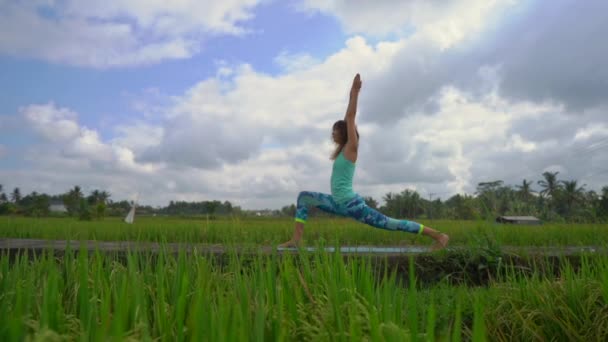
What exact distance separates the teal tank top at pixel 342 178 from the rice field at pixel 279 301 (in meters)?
1.08

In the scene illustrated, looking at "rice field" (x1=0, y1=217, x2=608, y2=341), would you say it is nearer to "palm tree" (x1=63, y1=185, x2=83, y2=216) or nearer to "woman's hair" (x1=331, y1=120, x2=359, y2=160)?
"woman's hair" (x1=331, y1=120, x2=359, y2=160)

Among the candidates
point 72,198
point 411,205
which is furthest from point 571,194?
point 72,198

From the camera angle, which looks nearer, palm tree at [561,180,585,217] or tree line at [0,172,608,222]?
Result: tree line at [0,172,608,222]

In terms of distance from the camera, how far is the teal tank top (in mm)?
5039

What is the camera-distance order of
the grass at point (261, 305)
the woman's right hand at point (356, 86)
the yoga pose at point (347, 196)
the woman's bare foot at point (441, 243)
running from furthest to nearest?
the yoga pose at point (347, 196) < the woman's right hand at point (356, 86) < the woman's bare foot at point (441, 243) < the grass at point (261, 305)

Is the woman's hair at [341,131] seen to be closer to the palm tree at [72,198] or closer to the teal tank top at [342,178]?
the teal tank top at [342,178]

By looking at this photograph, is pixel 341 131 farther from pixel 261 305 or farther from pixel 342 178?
pixel 261 305

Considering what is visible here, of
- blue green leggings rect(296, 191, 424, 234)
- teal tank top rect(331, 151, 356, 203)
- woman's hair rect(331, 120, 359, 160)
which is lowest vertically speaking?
blue green leggings rect(296, 191, 424, 234)

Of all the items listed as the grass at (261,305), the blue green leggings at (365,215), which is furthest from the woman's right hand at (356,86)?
the grass at (261,305)

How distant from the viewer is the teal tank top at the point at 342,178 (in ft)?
16.5

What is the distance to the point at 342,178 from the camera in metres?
5.06

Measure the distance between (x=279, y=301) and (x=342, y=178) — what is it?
370 centimetres

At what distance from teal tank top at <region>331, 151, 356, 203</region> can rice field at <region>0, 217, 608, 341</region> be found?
1.08 m

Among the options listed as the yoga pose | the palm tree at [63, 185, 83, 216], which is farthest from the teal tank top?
the palm tree at [63, 185, 83, 216]
